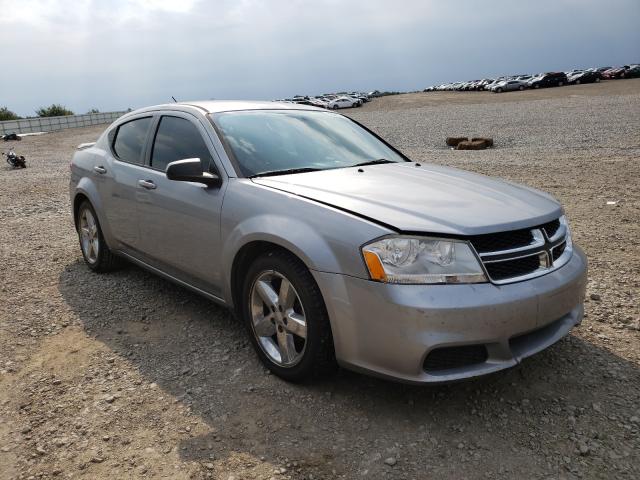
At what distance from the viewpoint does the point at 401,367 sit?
2.63 meters

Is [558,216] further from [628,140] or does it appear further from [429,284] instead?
[628,140]

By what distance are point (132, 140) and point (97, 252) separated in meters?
1.21

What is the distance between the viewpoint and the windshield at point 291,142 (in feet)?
11.9

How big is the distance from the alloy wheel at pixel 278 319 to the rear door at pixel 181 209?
429 millimetres

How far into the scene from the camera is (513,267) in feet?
8.96

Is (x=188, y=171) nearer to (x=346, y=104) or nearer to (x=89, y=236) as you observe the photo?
(x=89, y=236)

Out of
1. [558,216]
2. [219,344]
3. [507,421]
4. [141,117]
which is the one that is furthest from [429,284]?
[141,117]

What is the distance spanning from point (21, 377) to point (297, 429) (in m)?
1.89

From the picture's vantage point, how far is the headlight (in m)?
2.59

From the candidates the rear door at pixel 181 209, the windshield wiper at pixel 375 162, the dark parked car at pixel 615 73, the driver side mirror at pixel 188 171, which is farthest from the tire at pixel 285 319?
the dark parked car at pixel 615 73

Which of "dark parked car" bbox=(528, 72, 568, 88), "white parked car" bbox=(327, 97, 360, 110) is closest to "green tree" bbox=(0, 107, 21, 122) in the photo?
"white parked car" bbox=(327, 97, 360, 110)

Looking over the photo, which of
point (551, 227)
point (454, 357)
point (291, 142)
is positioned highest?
point (291, 142)

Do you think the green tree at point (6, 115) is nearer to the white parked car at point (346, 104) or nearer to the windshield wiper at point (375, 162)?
the white parked car at point (346, 104)

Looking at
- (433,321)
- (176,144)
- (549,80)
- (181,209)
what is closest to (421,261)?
(433,321)
